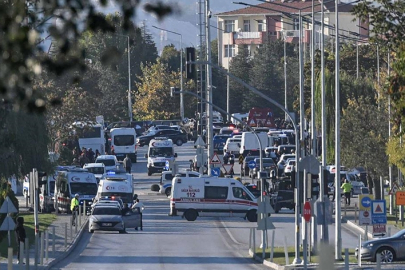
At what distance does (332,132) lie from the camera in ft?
195

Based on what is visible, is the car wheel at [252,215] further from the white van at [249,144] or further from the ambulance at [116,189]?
the white van at [249,144]

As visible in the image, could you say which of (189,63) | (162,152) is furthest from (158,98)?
(189,63)

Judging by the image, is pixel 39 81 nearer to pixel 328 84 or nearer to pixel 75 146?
pixel 75 146

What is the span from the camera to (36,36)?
22.2 ft

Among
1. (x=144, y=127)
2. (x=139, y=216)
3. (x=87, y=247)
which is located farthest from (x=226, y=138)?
(x=87, y=247)

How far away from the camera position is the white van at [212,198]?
48.7m

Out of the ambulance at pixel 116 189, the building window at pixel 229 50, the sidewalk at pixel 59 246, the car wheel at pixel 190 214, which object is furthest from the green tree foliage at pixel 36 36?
the building window at pixel 229 50

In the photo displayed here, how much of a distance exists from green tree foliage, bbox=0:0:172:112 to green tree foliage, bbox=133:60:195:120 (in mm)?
112132

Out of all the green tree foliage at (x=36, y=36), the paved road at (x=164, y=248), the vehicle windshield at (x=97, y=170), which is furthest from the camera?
the vehicle windshield at (x=97, y=170)

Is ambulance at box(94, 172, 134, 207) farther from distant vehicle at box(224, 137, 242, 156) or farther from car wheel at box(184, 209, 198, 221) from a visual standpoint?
distant vehicle at box(224, 137, 242, 156)

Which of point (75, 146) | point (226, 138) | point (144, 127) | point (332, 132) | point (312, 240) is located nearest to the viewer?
point (312, 240)

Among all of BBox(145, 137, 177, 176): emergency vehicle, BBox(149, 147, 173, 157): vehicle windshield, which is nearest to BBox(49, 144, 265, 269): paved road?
BBox(145, 137, 177, 176): emergency vehicle

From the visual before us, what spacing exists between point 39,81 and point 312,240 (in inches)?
1492

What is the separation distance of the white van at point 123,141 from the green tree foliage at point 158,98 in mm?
34971
